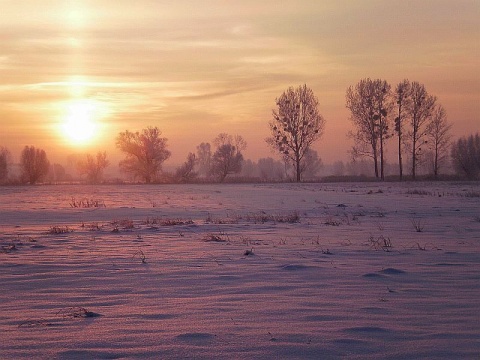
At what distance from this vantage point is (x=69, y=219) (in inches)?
736

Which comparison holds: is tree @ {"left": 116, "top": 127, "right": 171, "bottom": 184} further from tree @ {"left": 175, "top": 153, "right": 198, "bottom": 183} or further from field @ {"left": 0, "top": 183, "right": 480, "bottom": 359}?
field @ {"left": 0, "top": 183, "right": 480, "bottom": 359}

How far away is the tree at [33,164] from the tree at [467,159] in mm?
62745

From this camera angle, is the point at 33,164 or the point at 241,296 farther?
the point at 33,164

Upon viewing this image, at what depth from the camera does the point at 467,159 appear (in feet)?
237

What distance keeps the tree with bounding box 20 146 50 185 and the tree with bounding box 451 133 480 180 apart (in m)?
62.7

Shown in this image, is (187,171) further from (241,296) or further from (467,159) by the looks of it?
(241,296)

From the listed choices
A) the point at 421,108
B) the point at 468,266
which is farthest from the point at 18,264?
the point at 421,108

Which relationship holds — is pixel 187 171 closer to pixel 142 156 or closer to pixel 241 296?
pixel 142 156

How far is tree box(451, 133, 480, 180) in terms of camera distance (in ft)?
231

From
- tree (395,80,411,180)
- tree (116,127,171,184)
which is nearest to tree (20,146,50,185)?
tree (116,127,171,184)

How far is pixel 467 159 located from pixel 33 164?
64748mm

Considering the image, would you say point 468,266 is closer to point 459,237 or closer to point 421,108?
point 459,237

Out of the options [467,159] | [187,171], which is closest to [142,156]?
[187,171]

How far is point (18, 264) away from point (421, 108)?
62720mm
